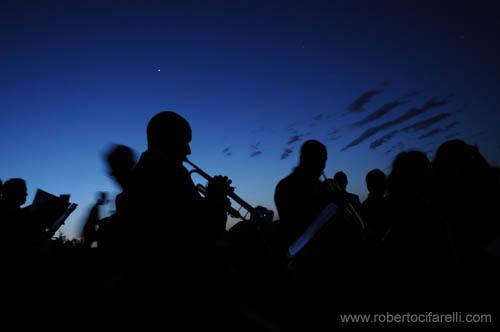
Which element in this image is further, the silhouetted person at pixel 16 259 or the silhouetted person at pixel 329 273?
the silhouetted person at pixel 16 259

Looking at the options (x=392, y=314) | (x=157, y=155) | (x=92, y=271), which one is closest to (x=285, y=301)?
(x=392, y=314)

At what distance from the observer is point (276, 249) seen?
10.9 ft

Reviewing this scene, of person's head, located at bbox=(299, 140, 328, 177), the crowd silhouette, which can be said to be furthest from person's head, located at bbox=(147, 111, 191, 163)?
person's head, located at bbox=(299, 140, 328, 177)

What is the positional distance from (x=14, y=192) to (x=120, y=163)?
8.70 ft

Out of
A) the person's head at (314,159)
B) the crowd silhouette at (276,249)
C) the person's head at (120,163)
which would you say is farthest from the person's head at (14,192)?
the person's head at (314,159)

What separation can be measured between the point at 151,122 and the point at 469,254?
3.25m

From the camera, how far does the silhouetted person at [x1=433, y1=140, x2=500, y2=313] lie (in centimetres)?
254

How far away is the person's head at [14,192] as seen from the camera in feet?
15.9

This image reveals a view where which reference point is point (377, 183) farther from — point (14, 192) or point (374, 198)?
point (14, 192)

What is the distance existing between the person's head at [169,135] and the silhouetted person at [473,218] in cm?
267

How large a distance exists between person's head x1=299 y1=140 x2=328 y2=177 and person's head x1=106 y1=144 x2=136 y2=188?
2396 mm

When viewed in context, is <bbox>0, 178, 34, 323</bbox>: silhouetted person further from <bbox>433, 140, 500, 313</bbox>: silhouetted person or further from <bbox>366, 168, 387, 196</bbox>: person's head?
<bbox>366, 168, 387, 196</bbox>: person's head

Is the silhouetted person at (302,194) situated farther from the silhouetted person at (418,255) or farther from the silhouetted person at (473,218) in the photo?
the silhouetted person at (473,218)

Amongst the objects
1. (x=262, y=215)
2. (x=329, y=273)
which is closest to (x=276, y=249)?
(x=262, y=215)
